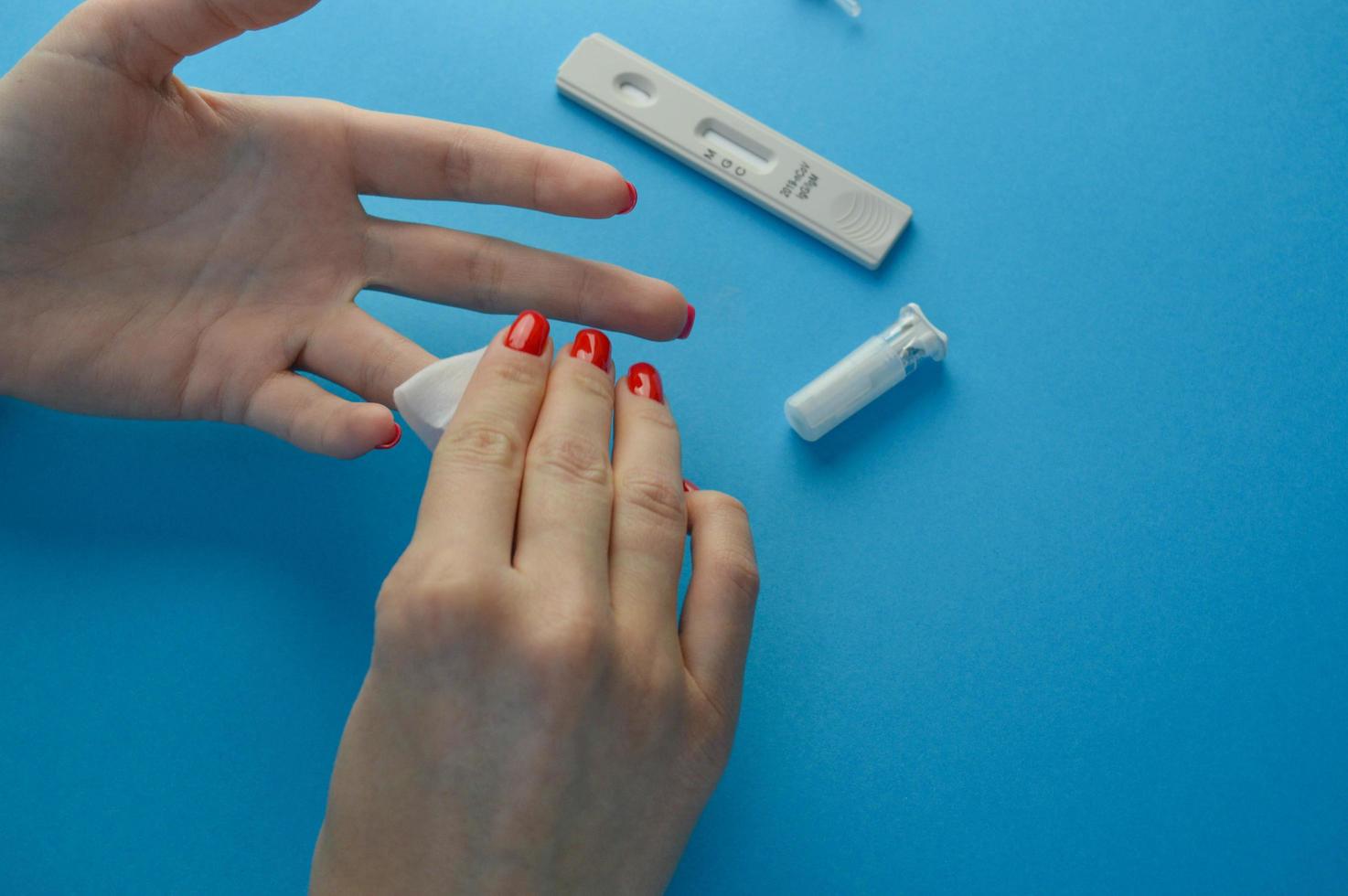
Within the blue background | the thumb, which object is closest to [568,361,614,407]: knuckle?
the blue background

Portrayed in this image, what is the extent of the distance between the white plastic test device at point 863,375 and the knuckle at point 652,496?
1.32ft

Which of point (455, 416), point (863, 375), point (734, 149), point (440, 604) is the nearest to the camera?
point (440, 604)

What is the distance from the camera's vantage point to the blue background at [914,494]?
1186 millimetres

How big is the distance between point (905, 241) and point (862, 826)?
78 centimetres

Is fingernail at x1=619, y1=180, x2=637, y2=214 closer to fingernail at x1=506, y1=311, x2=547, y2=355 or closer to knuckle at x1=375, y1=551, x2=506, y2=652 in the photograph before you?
fingernail at x1=506, y1=311, x2=547, y2=355

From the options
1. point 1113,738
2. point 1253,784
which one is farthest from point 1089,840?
point 1253,784

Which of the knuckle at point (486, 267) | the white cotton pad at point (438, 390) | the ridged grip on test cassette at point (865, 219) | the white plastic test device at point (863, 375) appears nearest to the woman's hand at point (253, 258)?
the knuckle at point (486, 267)

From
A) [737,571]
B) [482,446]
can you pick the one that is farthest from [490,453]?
[737,571]

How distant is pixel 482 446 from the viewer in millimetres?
839

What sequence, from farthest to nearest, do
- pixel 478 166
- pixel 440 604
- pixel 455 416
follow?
pixel 478 166
pixel 455 416
pixel 440 604

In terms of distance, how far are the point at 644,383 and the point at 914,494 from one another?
48 cm

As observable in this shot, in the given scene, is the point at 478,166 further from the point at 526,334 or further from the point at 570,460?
the point at 570,460

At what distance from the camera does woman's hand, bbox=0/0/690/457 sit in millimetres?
1099

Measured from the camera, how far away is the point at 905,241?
1382 mm
